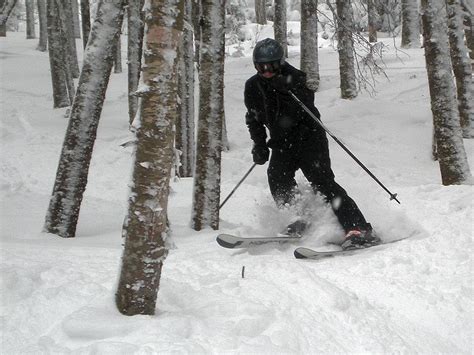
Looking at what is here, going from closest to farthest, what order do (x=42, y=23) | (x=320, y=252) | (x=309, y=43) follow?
(x=320, y=252) → (x=309, y=43) → (x=42, y=23)

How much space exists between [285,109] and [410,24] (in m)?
15.2

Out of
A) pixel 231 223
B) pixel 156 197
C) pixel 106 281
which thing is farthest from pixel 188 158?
pixel 156 197

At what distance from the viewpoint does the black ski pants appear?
478cm

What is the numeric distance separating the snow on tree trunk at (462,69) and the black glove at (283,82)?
538 cm

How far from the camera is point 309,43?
546 inches

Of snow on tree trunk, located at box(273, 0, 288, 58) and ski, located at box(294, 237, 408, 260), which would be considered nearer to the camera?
ski, located at box(294, 237, 408, 260)


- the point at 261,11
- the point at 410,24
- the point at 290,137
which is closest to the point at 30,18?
the point at 261,11

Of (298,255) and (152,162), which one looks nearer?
(152,162)

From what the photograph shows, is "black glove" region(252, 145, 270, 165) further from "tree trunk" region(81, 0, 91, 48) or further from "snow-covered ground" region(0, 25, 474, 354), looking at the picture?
"tree trunk" region(81, 0, 91, 48)

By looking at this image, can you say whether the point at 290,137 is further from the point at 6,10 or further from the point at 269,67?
the point at 6,10

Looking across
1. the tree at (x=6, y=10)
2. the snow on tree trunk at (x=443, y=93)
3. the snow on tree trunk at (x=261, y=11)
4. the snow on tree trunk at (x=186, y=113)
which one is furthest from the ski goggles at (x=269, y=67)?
the snow on tree trunk at (x=261, y=11)

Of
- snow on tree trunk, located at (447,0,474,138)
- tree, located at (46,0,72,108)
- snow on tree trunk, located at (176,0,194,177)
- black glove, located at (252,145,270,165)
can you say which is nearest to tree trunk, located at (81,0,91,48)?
tree, located at (46,0,72,108)

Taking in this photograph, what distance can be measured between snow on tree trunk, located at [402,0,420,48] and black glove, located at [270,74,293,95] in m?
14.5

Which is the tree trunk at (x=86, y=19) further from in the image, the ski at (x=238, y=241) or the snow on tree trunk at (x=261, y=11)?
the snow on tree trunk at (x=261, y=11)
